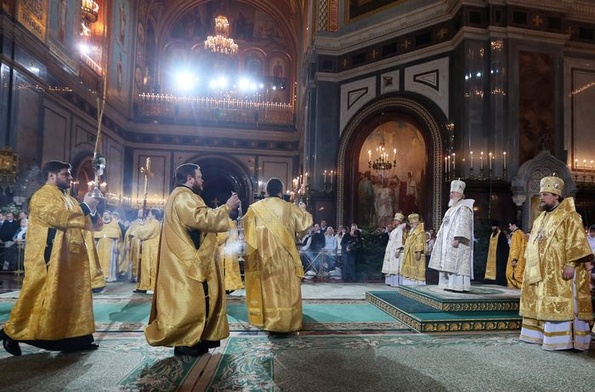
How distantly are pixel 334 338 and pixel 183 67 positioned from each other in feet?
79.0

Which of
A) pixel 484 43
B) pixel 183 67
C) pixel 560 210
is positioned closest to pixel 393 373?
pixel 560 210

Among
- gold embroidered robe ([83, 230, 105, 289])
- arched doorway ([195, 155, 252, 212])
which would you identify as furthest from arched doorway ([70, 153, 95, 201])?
gold embroidered robe ([83, 230, 105, 289])

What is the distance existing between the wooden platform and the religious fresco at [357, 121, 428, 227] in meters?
8.05

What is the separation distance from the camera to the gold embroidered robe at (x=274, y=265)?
16.5ft

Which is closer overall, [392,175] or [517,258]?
[517,258]

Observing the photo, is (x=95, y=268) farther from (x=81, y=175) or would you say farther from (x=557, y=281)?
(x=81, y=175)

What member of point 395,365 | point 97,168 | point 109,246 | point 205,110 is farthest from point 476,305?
point 205,110

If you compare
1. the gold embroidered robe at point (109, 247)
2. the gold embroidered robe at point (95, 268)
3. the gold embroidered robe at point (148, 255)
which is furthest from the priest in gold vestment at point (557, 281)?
the gold embroidered robe at point (109, 247)

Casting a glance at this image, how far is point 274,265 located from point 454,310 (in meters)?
2.71

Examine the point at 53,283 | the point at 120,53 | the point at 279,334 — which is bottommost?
the point at 279,334

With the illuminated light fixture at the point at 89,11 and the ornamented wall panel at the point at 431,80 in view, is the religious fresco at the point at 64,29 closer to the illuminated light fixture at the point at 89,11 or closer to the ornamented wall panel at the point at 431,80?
the illuminated light fixture at the point at 89,11

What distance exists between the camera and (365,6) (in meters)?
16.3

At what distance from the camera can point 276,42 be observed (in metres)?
26.6

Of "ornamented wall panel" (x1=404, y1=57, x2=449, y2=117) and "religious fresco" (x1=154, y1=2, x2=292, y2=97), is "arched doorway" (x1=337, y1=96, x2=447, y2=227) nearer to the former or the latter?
"ornamented wall panel" (x1=404, y1=57, x2=449, y2=117)
